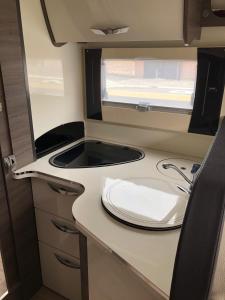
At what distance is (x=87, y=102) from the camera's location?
1.68m

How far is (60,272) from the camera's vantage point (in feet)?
4.80

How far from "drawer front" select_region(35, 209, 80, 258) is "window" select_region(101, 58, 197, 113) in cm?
77

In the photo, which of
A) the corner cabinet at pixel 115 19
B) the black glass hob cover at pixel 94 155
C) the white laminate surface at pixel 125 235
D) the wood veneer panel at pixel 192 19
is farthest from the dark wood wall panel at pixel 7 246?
the wood veneer panel at pixel 192 19

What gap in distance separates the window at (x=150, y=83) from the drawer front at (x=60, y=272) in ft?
3.11

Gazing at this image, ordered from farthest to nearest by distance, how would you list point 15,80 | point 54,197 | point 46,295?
point 46,295 < point 54,197 < point 15,80

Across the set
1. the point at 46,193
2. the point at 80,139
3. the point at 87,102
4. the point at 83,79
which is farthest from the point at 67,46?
the point at 46,193

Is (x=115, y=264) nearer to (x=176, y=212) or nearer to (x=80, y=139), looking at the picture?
(x=176, y=212)

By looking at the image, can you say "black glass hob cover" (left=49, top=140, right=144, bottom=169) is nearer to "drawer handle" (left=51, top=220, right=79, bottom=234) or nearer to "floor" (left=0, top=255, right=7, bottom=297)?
"drawer handle" (left=51, top=220, right=79, bottom=234)

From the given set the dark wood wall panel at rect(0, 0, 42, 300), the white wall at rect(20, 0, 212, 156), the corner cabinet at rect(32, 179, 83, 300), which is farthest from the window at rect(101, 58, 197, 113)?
the corner cabinet at rect(32, 179, 83, 300)

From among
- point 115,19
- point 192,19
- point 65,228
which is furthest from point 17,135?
point 192,19

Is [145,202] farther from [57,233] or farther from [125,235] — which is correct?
[57,233]

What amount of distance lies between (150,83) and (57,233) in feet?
3.21

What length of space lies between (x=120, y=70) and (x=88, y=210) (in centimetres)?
91

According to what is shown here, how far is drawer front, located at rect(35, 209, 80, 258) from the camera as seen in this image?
131 cm
